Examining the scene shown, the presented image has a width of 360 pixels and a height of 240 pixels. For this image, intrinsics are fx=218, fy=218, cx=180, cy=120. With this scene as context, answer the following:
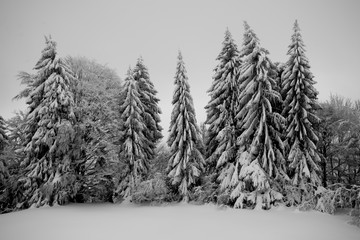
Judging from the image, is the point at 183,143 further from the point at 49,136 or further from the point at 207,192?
the point at 49,136

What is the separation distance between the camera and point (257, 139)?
54.7ft

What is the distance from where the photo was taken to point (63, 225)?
11570mm

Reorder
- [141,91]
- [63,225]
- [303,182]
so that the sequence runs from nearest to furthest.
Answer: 1. [63,225]
2. [303,182]
3. [141,91]

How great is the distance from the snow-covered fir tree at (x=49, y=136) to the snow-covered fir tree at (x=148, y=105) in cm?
833

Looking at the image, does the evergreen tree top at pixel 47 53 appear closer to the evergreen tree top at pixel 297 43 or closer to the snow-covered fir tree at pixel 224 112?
the snow-covered fir tree at pixel 224 112

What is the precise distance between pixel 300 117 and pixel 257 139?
4.90 meters

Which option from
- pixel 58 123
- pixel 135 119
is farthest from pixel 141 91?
pixel 58 123

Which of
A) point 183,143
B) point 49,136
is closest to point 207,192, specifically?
point 183,143

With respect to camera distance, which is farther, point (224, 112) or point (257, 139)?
point (224, 112)

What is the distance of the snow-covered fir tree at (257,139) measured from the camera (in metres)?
15.9

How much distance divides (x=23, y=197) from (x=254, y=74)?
23298mm

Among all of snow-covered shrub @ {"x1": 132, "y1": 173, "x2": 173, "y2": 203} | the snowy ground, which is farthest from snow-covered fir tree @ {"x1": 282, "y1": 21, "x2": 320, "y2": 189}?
snow-covered shrub @ {"x1": 132, "y1": 173, "x2": 173, "y2": 203}

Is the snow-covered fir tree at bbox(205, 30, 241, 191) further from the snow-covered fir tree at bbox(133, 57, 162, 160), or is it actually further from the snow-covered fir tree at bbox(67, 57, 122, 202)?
the snow-covered fir tree at bbox(67, 57, 122, 202)

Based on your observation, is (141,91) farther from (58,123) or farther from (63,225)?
(63,225)
